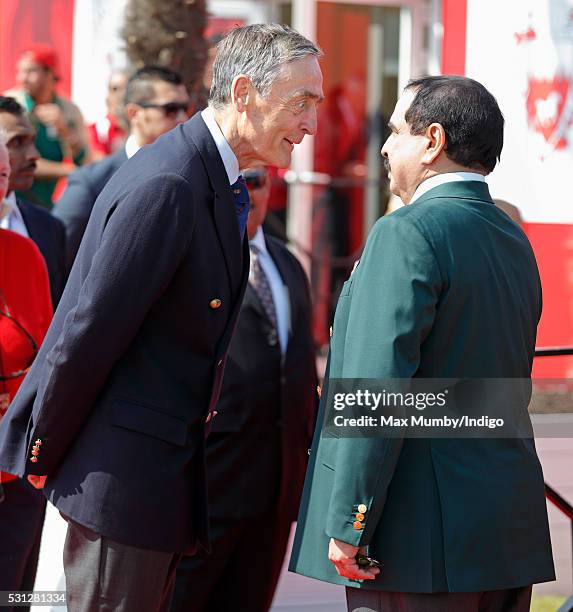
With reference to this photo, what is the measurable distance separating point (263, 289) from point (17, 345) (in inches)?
36.8

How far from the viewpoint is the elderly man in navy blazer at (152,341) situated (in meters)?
2.80

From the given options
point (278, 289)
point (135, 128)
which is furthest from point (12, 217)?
point (135, 128)

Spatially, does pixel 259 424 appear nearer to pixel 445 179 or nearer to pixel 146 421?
pixel 146 421

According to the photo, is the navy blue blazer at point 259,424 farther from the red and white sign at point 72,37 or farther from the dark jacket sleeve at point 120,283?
the red and white sign at point 72,37

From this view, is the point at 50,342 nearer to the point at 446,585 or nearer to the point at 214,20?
the point at 446,585

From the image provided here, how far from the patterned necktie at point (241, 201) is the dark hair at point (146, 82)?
267cm

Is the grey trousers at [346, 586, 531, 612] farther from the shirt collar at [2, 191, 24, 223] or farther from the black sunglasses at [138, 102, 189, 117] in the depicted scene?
the black sunglasses at [138, 102, 189, 117]

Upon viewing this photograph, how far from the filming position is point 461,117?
279 centimetres

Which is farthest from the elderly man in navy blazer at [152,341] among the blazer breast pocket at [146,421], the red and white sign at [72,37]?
the red and white sign at [72,37]

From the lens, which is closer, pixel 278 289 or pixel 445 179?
pixel 445 179

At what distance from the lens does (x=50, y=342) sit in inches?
116

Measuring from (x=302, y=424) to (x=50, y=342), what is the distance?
1390mm

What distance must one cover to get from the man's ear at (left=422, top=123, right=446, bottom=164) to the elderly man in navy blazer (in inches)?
13.3

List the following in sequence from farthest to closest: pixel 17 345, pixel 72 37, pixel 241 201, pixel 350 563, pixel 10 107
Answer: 1. pixel 72 37
2. pixel 10 107
3. pixel 17 345
4. pixel 241 201
5. pixel 350 563
